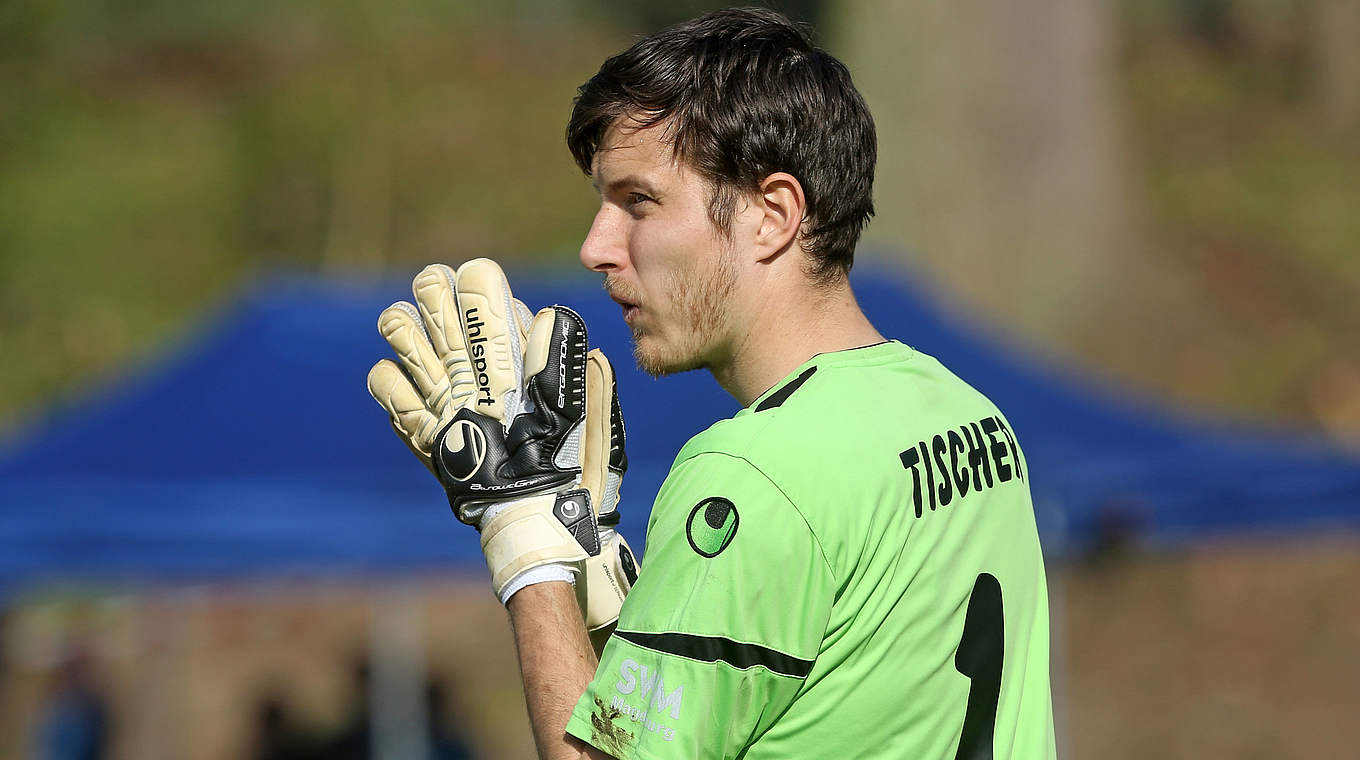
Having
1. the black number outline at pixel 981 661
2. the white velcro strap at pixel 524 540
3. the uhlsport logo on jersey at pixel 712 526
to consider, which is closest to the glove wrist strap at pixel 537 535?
the white velcro strap at pixel 524 540

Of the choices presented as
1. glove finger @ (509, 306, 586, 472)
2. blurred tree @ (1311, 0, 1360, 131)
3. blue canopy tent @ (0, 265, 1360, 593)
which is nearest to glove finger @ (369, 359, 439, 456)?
glove finger @ (509, 306, 586, 472)

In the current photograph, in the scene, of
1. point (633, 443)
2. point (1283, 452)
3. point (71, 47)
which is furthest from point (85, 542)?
point (71, 47)

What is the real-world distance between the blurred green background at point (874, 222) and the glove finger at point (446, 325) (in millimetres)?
2520

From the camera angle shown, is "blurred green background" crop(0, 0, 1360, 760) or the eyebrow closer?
the eyebrow

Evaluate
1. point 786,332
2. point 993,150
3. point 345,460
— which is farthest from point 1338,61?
point 786,332

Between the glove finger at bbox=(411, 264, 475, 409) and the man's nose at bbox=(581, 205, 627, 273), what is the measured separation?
213mm

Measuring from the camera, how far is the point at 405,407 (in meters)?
1.96

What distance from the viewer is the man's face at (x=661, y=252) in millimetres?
1770

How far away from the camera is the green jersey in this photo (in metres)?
1.49

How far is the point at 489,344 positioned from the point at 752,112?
18.0 inches

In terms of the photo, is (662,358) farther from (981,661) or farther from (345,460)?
(345,460)

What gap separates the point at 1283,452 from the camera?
16.1 feet

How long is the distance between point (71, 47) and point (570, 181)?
8112mm

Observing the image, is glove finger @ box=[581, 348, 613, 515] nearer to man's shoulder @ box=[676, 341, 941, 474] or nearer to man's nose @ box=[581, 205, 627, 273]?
man's nose @ box=[581, 205, 627, 273]
